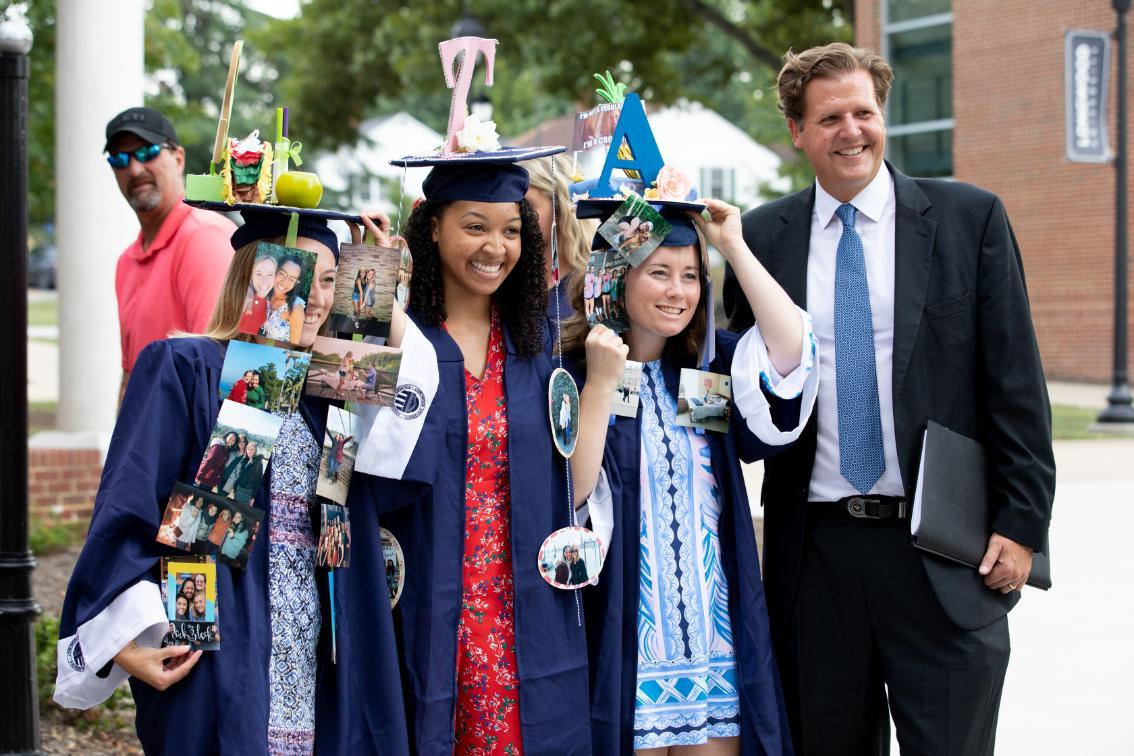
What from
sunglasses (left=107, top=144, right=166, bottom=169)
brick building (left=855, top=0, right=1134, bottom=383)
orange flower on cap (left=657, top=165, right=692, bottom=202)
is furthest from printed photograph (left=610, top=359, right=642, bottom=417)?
brick building (left=855, top=0, right=1134, bottom=383)

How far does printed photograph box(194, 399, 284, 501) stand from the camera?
296 centimetres

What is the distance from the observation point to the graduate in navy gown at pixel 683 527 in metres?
3.38

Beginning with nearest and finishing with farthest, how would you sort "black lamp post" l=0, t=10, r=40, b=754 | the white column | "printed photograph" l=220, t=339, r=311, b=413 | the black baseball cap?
"printed photograph" l=220, t=339, r=311, b=413, "black lamp post" l=0, t=10, r=40, b=754, the black baseball cap, the white column

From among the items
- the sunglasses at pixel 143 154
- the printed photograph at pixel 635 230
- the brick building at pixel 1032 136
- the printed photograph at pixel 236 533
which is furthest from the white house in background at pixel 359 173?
the printed photograph at pixel 236 533

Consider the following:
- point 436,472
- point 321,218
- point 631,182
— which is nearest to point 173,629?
point 436,472

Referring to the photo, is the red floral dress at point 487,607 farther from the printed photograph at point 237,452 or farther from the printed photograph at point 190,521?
the printed photograph at point 190,521

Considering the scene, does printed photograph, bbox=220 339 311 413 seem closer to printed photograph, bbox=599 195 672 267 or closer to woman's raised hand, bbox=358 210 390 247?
woman's raised hand, bbox=358 210 390 247

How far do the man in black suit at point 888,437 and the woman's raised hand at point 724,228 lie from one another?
0.20 metres

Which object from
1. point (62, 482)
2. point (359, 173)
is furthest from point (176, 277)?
point (359, 173)

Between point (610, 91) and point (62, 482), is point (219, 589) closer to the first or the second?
point (610, 91)

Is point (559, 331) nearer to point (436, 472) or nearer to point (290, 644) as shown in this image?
point (436, 472)

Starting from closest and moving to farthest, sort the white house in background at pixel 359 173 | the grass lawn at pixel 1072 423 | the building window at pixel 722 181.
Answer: the grass lawn at pixel 1072 423 → the white house in background at pixel 359 173 → the building window at pixel 722 181

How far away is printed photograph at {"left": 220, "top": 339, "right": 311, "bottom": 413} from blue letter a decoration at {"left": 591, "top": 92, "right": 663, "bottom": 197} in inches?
36.8

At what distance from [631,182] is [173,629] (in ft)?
5.20
